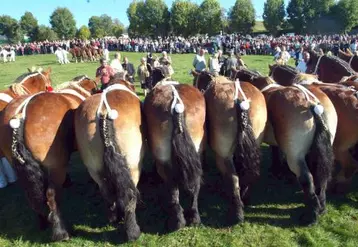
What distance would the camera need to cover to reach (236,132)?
4273 millimetres

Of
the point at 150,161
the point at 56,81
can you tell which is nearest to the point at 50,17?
the point at 56,81

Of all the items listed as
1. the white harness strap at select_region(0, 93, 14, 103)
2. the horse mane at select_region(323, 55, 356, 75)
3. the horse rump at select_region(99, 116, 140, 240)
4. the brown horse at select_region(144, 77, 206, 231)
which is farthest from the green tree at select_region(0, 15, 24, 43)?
the horse rump at select_region(99, 116, 140, 240)

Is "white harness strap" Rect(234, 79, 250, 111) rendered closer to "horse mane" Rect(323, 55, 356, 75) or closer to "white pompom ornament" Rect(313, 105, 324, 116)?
"white pompom ornament" Rect(313, 105, 324, 116)

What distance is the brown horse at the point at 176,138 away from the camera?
13.4 feet

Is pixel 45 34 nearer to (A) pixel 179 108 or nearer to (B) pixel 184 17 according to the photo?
(B) pixel 184 17

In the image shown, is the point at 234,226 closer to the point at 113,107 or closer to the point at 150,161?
the point at 113,107

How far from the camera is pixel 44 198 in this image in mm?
4289

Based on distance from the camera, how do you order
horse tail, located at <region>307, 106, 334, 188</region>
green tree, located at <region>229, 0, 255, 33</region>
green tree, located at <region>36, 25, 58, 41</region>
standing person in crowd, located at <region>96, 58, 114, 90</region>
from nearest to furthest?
horse tail, located at <region>307, 106, 334, 188</region> < standing person in crowd, located at <region>96, 58, 114, 90</region> < green tree, located at <region>229, 0, 255, 33</region> < green tree, located at <region>36, 25, 58, 41</region>

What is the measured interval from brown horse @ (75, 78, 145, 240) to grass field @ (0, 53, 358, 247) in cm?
53

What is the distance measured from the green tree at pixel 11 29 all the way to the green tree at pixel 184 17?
31.6 m

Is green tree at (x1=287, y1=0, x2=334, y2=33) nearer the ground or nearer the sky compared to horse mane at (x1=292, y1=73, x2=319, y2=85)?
nearer the sky

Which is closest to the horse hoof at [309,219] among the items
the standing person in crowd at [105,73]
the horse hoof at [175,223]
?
the horse hoof at [175,223]

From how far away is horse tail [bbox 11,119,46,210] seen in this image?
4.02 m

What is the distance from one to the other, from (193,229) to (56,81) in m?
15.6
